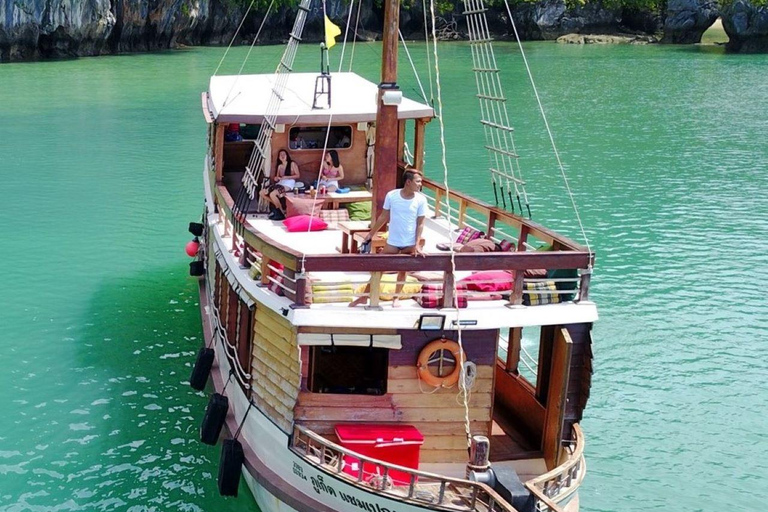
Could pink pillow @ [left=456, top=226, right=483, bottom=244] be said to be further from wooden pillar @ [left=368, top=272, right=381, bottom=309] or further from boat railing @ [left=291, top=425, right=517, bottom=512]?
boat railing @ [left=291, top=425, right=517, bottom=512]

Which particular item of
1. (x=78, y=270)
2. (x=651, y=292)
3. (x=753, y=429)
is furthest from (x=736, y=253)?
(x=78, y=270)

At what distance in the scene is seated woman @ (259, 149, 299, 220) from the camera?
14219 millimetres

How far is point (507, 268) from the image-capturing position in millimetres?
9391

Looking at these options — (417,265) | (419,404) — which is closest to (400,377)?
(419,404)

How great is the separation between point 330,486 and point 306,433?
2.00 ft

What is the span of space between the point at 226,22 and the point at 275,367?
79953 millimetres

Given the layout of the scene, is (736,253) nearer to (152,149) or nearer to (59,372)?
(59,372)

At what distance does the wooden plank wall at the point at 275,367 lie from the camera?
9.89 meters

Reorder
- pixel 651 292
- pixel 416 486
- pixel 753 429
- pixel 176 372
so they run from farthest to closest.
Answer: pixel 651 292
pixel 176 372
pixel 753 429
pixel 416 486

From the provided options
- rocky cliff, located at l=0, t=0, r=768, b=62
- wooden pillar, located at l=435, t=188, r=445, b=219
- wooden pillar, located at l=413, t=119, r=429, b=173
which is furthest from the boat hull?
rocky cliff, located at l=0, t=0, r=768, b=62

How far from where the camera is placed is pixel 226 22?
85500 mm

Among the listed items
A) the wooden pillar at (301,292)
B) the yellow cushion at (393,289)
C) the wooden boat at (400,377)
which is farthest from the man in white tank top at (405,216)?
the wooden pillar at (301,292)

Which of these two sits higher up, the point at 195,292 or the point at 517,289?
the point at 517,289

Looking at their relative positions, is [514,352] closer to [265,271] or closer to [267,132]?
[265,271]
